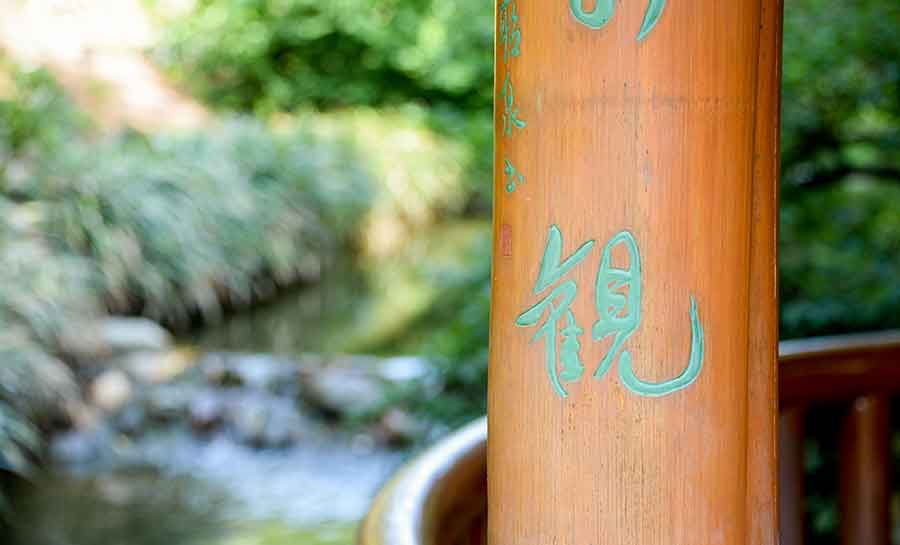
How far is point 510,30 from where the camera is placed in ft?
2.82

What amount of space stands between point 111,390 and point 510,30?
5.12m

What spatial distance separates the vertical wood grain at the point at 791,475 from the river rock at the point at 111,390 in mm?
4526

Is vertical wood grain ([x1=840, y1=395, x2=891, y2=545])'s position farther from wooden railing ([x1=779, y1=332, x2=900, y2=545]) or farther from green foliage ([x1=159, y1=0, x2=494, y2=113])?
green foliage ([x1=159, y1=0, x2=494, y2=113])

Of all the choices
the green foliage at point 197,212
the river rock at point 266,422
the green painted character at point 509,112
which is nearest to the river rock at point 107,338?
the green foliage at point 197,212

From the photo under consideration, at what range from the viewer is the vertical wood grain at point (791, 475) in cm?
159

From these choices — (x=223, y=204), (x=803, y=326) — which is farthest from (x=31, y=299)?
(x=803, y=326)

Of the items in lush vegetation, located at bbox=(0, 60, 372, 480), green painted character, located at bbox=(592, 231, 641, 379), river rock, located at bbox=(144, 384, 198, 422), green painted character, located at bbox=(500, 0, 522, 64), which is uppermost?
green painted character, located at bbox=(500, 0, 522, 64)

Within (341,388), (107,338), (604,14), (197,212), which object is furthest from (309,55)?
(604,14)

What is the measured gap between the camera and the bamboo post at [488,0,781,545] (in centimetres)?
78

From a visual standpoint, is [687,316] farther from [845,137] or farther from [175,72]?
[175,72]

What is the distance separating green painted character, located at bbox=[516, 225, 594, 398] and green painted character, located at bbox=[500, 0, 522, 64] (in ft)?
0.51

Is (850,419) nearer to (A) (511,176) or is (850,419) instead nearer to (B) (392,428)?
(A) (511,176)

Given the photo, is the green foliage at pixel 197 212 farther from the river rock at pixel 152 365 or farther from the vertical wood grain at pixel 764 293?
the vertical wood grain at pixel 764 293

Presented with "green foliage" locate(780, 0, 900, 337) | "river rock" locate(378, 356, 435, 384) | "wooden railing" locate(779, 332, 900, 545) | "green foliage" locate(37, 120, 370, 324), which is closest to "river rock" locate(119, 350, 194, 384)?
"green foliage" locate(37, 120, 370, 324)
